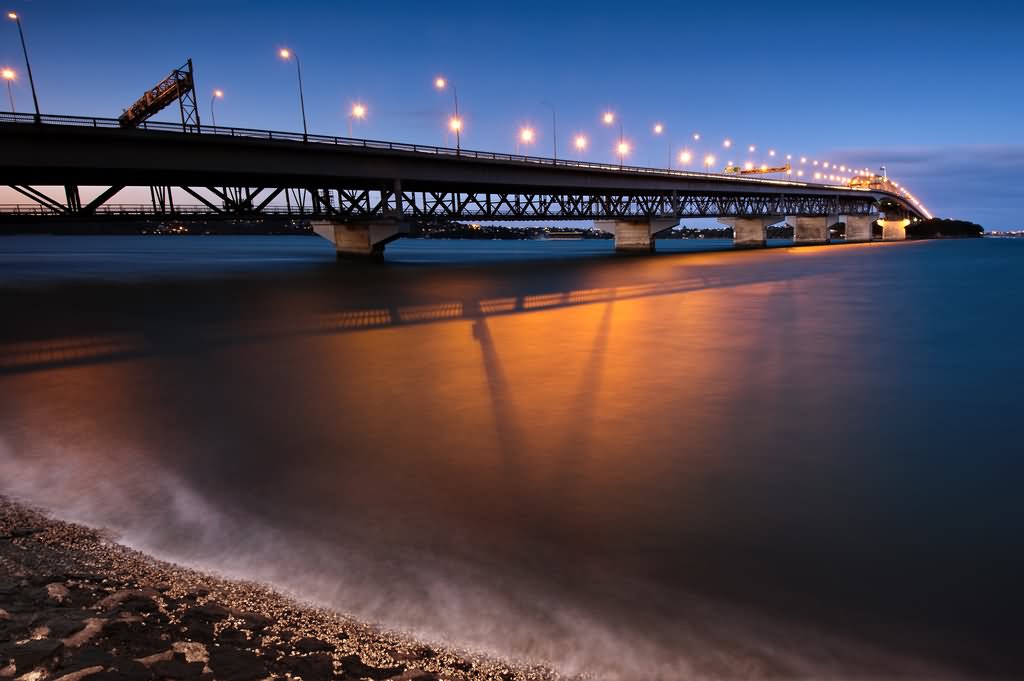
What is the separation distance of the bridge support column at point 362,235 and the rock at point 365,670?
58726 mm

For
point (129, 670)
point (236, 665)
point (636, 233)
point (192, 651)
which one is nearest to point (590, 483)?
point (236, 665)

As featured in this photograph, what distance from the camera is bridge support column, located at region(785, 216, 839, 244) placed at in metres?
145

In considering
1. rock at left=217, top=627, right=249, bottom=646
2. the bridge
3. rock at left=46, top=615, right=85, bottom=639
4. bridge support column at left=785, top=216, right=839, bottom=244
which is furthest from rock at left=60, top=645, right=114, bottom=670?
bridge support column at left=785, top=216, right=839, bottom=244

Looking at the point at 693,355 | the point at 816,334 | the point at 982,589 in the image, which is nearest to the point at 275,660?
the point at 982,589

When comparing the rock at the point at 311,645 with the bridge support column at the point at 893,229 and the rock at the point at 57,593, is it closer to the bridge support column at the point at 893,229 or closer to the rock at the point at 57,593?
the rock at the point at 57,593

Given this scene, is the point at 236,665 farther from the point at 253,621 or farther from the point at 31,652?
the point at 31,652

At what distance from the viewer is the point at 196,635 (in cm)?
404

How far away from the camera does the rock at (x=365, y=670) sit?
367cm

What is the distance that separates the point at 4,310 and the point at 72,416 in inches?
934

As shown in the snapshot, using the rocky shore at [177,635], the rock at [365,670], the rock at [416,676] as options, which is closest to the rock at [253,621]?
the rocky shore at [177,635]

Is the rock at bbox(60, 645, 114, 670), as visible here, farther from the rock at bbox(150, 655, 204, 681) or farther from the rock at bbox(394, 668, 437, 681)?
the rock at bbox(394, 668, 437, 681)

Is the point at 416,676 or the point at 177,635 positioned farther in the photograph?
the point at 177,635

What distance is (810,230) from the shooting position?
147m

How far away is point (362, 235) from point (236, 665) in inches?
2704
